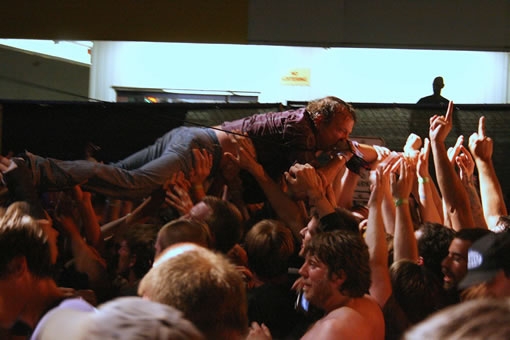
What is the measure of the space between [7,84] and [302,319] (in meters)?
2.51

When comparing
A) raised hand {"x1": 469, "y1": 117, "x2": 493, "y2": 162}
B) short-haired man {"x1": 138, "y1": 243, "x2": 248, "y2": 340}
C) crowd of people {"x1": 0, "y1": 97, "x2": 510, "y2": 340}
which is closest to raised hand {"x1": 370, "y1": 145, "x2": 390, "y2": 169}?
crowd of people {"x1": 0, "y1": 97, "x2": 510, "y2": 340}

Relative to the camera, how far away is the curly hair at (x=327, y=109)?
346 centimetres

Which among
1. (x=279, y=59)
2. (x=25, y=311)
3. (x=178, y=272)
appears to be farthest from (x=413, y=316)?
(x=279, y=59)

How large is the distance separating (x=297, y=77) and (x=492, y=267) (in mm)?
3218

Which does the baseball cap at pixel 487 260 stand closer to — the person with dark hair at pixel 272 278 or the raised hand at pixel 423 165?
the person with dark hair at pixel 272 278

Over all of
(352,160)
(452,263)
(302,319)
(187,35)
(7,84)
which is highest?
(187,35)

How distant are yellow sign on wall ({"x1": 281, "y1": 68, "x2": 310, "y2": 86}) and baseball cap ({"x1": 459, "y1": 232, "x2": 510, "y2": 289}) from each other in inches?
115

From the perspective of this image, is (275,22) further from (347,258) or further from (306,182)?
(347,258)

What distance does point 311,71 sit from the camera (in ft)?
15.4

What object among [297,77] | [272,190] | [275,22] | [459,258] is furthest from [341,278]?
[297,77]

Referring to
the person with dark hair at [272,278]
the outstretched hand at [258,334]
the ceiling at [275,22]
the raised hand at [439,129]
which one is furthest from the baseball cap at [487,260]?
the ceiling at [275,22]

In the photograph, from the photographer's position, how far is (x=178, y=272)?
4.52 ft

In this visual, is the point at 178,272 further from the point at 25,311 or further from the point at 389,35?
the point at 389,35

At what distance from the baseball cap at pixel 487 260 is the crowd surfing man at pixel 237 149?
4.85 feet
